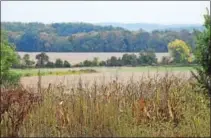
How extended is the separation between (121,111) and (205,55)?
6.69ft

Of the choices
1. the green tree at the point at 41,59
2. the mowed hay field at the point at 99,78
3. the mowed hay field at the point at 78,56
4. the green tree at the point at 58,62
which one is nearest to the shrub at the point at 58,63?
the green tree at the point at 58,62

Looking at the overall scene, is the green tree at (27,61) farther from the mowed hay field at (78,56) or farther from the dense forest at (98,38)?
the mowed hay field at (78,56)

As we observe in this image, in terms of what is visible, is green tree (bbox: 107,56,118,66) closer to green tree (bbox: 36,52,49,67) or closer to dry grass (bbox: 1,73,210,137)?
green tree (bbox: 36,52,49,67)

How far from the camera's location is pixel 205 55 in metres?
7.91

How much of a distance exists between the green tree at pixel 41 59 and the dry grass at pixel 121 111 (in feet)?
30.1

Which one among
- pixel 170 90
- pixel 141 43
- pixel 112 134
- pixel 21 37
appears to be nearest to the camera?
pixel 112 134

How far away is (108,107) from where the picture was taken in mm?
8977

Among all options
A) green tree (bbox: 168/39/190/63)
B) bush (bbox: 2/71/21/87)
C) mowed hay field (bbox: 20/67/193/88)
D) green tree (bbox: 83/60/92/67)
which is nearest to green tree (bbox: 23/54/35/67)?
mowed hay field (bbox: 20/67/193/88)

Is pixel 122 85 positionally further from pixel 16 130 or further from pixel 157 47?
pixel 157 47

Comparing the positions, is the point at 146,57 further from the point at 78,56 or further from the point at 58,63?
the point at 58,63

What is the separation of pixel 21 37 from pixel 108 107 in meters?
7.64

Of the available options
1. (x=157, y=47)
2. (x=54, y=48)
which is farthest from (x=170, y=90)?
(x=157, y=47)

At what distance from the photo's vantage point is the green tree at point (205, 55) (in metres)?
7.91

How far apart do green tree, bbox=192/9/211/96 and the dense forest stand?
1024 cm
